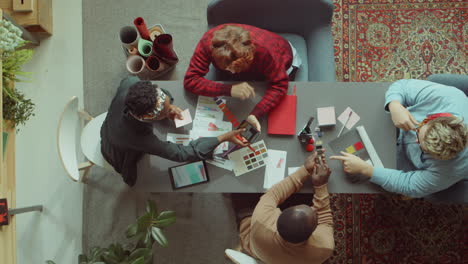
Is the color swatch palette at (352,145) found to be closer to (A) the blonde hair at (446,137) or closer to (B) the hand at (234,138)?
(A) the blonde hair at (446,137)

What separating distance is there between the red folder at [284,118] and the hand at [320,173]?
0.71 feet

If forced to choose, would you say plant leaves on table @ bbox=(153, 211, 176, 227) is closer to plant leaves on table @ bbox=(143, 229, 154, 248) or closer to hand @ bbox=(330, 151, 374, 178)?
plant leaves on table @ bbox=(143, 229, 154, 248)

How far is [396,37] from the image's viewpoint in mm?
2711

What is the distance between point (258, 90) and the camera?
192 cm

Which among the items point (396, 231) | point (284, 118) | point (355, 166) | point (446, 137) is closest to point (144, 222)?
point (284, 118)

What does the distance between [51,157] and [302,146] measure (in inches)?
78.6

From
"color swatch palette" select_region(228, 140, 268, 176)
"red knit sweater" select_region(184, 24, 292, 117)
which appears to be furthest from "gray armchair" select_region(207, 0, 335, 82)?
"color swatch palette" select_region(228, 140, 268, 176)

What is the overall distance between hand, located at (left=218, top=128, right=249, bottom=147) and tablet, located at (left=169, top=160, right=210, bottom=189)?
190 millimetres

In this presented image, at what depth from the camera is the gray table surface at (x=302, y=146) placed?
1874 millimetres

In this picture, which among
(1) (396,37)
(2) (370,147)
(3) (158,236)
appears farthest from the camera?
(1) (396,37)

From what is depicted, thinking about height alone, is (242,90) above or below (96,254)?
above

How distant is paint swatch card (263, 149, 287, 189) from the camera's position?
1.89m

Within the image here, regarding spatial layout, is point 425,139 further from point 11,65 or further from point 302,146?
point 11,65

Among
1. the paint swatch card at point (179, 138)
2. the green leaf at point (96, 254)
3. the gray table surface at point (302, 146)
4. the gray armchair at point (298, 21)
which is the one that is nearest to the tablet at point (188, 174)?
the gray table surface at point (302, 146)
